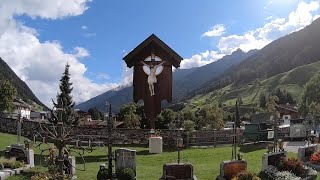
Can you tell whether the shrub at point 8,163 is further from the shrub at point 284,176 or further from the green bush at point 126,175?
the shrub at point 284,176

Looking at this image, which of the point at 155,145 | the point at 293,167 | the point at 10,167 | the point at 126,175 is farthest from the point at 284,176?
the point at 10,167

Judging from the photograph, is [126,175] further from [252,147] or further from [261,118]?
[261,118]

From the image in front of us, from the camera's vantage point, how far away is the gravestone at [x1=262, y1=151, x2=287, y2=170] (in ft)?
71.8

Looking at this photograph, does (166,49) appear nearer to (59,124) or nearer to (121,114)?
(59,124)

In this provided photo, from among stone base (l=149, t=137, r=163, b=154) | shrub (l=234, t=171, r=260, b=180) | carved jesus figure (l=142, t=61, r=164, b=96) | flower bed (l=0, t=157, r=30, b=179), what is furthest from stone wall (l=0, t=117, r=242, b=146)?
shrub (l=234, t=171, r=260, b=180)

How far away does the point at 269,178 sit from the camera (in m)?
21.0

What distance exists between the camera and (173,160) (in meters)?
25.0

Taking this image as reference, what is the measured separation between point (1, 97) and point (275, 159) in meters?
43.6

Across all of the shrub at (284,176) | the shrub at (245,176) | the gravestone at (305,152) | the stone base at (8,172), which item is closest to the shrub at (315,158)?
the gravestone at (305,152)

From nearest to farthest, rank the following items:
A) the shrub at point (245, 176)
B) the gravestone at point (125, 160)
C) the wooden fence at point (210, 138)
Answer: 1. the shrub at point (245, 176)
2. the gravestone at point (125, 160)
3. the wooden fence at point (210, 138)

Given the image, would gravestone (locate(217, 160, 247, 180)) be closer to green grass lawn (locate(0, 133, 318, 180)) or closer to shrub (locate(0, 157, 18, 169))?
green grass lawn (locate(0, 133, 318, 180))

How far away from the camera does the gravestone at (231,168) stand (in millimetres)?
20531

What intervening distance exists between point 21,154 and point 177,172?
9030 mm

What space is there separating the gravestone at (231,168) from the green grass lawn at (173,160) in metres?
0.73
